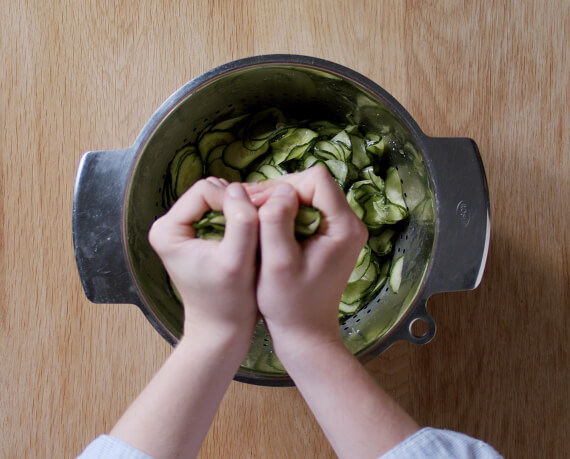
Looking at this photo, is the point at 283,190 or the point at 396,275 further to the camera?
the point at 396,275

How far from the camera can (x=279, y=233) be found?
578mm

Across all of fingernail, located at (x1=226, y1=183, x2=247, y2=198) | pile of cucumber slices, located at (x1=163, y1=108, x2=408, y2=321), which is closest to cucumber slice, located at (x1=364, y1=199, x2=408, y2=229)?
pile of cucumber slices, located at (x1=163, y1=108, x2=408, y2=321)

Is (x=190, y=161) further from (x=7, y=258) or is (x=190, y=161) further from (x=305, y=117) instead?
(x=7, y=258)

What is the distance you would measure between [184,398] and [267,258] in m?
0.21

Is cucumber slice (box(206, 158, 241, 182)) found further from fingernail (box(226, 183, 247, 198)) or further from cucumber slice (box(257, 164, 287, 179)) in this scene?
fingernail (box(226, 183, 247, 198))

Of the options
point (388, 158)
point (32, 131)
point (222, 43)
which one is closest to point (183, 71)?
point (222, 43)

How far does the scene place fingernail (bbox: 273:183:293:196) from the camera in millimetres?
613

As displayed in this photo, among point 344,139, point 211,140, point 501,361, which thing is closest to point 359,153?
point 344,139

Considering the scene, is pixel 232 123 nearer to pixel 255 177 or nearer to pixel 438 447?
pixel 255 177

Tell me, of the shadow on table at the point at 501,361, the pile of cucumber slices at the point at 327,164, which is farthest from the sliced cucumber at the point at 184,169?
the shadow on table at the point at 501,361

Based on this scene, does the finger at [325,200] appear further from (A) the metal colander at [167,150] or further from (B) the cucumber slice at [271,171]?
(B) the cucumber slice at [271,171]

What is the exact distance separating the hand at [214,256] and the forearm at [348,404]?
10 centimetres

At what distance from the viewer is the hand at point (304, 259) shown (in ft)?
1.93

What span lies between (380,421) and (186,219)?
34 cm
